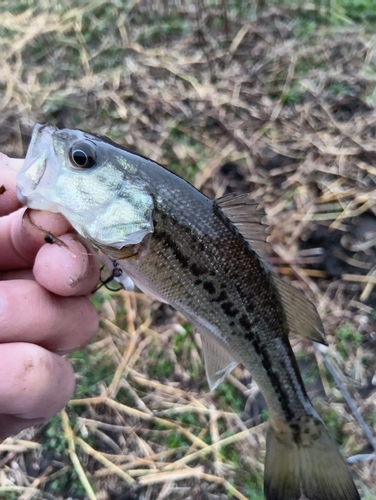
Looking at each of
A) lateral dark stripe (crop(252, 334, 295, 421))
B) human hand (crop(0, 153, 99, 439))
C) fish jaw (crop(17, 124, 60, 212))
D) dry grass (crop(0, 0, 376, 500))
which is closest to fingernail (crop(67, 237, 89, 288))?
human hand (crop(0, 153, 99, 439))

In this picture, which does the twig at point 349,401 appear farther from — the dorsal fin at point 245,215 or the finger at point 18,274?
the finger at point 18,274

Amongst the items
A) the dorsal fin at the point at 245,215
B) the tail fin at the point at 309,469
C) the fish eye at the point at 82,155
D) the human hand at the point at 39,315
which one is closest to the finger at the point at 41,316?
the human hand at the point at 39,315

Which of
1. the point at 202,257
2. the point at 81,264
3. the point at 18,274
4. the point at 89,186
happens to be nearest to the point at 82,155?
the point at 89,186

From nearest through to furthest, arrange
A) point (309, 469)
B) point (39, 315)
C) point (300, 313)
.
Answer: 1. point (39, 315)
2. point (300, 313)
3. point (309, 469)

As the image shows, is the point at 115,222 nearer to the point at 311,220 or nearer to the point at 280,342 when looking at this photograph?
the point at 280,342

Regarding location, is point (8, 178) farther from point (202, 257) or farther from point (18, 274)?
point (202, 257)

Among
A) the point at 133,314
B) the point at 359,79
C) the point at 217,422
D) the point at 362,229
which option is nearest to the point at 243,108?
the point at 359,79
